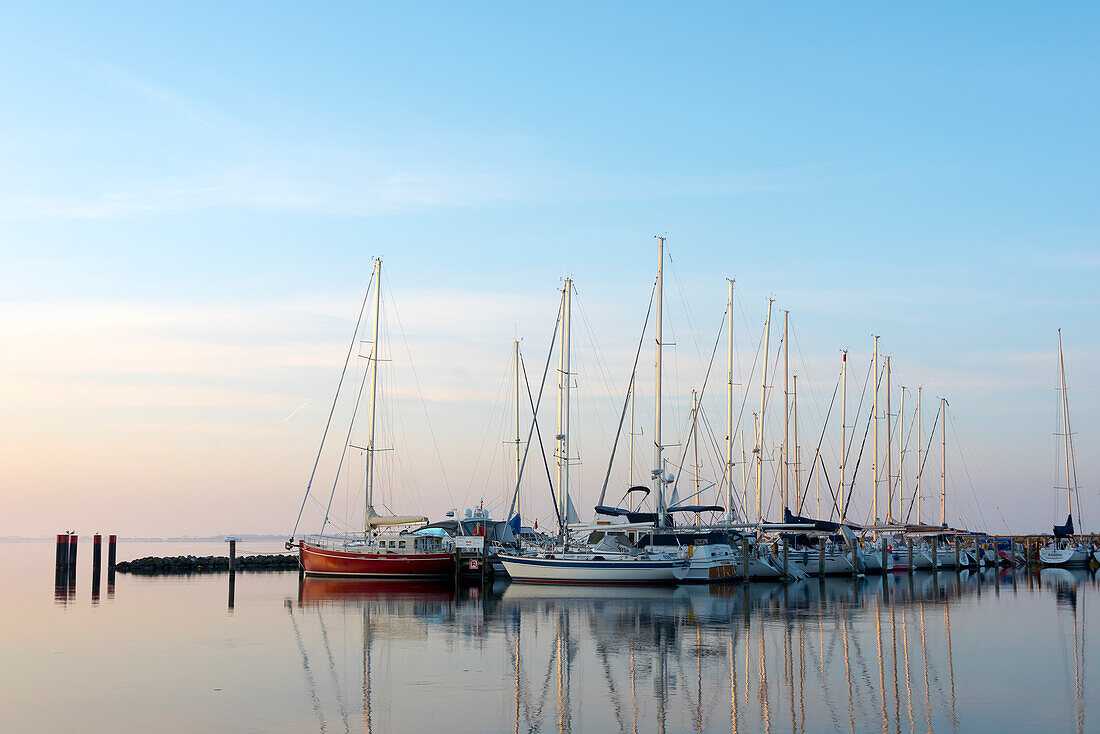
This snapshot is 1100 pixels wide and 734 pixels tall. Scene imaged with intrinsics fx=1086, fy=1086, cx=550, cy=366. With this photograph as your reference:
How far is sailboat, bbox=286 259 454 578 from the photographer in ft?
181

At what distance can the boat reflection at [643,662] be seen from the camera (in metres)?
17.8

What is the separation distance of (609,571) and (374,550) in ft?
43.7

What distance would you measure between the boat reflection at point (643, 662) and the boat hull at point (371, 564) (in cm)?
1103

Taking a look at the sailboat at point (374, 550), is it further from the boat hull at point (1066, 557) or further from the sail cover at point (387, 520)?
the boat hull at point (1066, 557)

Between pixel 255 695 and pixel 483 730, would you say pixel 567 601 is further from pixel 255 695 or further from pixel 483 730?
pixel 483 730

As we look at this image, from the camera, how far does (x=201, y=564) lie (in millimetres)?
72188

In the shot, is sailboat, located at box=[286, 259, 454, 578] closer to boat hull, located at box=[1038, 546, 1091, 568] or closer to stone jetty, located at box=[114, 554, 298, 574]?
stone jetty, located at box=[114, 554, 298, 574]

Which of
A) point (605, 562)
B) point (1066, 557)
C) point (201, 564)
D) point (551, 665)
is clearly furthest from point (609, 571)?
point (1066, 557)

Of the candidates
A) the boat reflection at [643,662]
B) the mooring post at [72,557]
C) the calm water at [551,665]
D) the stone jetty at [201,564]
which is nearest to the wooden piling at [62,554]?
the mooring post at [72,557]

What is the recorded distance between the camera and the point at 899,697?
19.5 meters

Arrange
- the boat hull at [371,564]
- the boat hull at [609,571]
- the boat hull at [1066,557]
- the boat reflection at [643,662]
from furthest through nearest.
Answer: the boat hull at [1066,557], the boat hull at [371,564], the boat hull at [609,571], the boat reflection at [643,662]

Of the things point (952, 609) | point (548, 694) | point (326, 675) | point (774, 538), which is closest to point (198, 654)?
point (326, 675)

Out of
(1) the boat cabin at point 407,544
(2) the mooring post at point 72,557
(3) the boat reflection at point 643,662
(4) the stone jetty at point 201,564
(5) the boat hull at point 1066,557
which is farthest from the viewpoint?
(5) the boat hull at point 1066,557

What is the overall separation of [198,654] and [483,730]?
12344 mm
